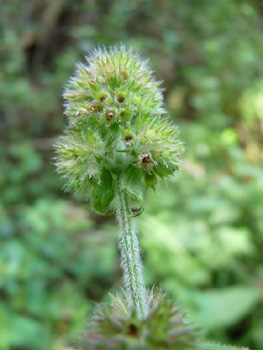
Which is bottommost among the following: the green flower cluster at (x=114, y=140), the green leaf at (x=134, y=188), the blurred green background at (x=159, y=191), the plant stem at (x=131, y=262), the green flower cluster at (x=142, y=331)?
the green flower cluster at (x=142, y=331)

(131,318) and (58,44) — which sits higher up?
(58,44)

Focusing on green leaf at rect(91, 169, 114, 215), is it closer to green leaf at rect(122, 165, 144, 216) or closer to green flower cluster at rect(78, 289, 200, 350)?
green leaf at rect(122, 165, 144, 216)

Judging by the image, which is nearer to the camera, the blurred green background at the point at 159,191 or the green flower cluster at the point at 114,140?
the green flower cluster at the point at 114,140

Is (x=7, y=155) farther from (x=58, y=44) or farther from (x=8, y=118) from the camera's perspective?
(x=58, y=44)

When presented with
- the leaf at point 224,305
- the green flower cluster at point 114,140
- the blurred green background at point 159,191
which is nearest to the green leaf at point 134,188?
the green flower cluster at point 114,140

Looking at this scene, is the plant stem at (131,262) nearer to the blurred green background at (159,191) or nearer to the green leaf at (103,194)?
the green leaf at (103,194)

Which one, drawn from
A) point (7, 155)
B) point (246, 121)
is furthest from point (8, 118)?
point (246, 121)
